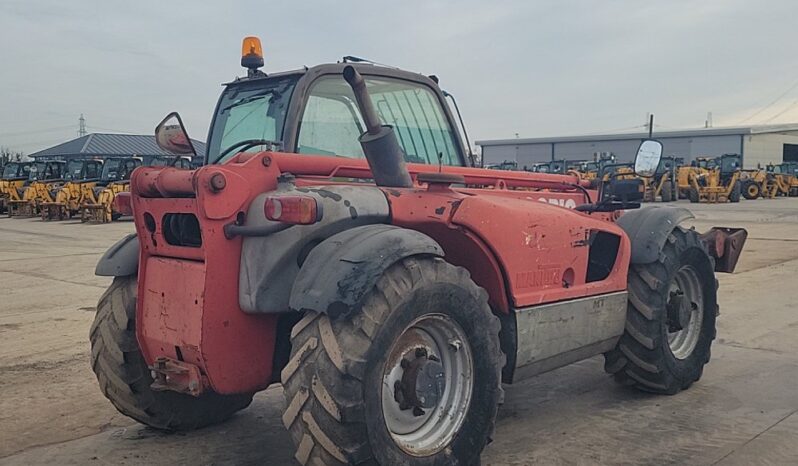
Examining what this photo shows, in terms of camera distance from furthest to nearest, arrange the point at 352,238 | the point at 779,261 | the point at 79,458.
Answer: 1. the point at 779,261
2. the point at 79,458
3. the point at 352,238

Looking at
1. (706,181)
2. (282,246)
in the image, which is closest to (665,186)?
(706,181)

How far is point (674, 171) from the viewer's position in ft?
111

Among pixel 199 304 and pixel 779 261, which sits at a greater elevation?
pixel 199 304

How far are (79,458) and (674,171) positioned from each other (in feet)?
108

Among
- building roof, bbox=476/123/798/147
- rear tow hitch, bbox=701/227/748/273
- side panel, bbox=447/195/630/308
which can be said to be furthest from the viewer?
building roof, bbox=476/123/798/147

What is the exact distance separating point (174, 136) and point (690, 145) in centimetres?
6313

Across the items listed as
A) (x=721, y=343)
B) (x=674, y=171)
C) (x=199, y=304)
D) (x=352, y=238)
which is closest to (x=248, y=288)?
(x=199, y=304)

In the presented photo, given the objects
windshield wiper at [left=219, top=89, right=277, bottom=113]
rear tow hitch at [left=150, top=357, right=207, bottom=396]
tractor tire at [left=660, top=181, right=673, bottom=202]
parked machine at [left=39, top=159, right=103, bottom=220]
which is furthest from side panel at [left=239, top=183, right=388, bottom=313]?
tractor tire at [left=660, top=181, right=673, bottom=202]

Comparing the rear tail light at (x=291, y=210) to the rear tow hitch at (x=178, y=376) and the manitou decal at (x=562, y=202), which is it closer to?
the rear tow hitch at (x=178, y=376)

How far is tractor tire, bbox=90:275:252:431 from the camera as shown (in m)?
4.08

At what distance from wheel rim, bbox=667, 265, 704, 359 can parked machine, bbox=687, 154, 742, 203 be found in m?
29.1

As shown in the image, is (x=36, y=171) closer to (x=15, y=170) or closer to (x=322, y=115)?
(x=15, y=170)

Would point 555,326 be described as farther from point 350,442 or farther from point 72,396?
point 72,396

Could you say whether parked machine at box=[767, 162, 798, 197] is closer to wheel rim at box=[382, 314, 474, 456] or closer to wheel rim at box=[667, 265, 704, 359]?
wheel rim at box=[667, 265, 704, 359]
